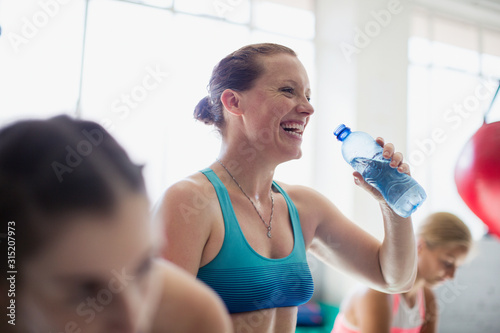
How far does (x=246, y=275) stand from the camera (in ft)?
2.61

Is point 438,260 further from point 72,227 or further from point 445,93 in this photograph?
point 445,93

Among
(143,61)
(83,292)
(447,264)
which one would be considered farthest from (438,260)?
(143,61)

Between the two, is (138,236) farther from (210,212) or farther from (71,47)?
(71,47)

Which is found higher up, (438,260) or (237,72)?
(237,72)

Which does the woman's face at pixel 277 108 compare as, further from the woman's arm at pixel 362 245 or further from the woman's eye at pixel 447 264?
the woman's eye at pixel 447 264

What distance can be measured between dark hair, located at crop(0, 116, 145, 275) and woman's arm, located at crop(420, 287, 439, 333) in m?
1.56

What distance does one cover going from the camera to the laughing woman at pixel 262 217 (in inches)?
31.0

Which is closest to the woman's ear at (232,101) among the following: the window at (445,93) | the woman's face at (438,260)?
the woman's face at (438,260)

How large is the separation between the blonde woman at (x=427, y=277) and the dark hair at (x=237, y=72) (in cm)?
80

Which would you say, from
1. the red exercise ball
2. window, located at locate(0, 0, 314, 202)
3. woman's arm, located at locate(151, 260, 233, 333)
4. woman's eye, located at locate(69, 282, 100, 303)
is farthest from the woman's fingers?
window, located at locate(0, 0, 314, 202)

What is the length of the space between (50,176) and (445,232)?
155 centimetres

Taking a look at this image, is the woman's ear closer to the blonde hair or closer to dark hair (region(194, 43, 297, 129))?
dark hair (region(194, 43, 297, 129))

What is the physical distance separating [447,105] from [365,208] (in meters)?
1.79

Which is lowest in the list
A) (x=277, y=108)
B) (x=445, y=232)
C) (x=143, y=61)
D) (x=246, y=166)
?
(x=445, y=232)
